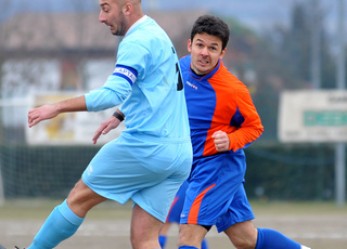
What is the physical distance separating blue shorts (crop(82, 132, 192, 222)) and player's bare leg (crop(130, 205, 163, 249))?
38mm

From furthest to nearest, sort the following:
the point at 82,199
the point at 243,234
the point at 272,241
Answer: the point at 272,241
the point at 243,234
the point at 82,199

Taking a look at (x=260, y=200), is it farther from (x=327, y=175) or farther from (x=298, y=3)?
(x=298, y=3)

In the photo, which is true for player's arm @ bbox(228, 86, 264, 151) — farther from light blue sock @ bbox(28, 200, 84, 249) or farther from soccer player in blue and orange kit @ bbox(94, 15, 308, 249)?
light blue sock @ bbox(28, 200, 84, 249)

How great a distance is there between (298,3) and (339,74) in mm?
7182

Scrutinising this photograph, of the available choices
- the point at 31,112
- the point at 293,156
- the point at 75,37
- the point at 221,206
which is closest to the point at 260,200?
the point at 293,156

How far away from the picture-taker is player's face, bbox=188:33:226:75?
24.1ft

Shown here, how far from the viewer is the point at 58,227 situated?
673cm

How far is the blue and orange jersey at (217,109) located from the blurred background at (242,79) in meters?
12.4

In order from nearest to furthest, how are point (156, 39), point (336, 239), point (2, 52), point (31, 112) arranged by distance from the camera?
point (31, 112), point (156, 39), point (336, 239), point (2, 52)

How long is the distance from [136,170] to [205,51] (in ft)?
3.95

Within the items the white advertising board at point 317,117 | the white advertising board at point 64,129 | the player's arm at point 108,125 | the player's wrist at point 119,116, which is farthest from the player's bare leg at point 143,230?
the white advertising board at point 317,117

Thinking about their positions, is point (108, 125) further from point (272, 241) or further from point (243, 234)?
point (272, 241)

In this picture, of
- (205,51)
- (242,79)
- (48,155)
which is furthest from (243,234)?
(242,79)

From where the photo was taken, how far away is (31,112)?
613 cm
